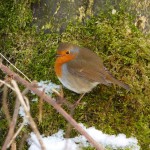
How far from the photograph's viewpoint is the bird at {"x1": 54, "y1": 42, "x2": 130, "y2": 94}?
305cm

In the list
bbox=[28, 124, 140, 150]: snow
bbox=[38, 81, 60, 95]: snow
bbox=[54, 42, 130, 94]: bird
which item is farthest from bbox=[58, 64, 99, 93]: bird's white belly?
bbox=[28, 124, 140, 150]: snow

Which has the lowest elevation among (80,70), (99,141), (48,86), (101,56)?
(99,141)

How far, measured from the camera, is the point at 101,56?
321cm

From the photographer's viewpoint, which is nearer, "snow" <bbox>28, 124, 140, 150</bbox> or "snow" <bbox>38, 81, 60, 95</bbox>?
"snow" <bbox>28, 124, 140, 150</bbox>

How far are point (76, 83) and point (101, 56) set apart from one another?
34 cm

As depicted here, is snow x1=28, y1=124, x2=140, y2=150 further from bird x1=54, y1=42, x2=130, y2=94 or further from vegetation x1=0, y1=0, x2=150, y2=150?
bird x1=54, y1=42, x2=130, y2=94

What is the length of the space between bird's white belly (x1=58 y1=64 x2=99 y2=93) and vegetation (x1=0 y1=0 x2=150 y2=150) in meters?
0.09

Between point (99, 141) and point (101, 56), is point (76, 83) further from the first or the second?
point (99, 141)

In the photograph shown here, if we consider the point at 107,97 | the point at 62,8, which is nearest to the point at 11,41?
the point at 62,8

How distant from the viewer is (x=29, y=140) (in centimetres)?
301

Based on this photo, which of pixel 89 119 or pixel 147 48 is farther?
pixel 147 48

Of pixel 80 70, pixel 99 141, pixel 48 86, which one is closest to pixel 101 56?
pixel 80 70

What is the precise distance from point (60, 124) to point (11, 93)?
57 cm

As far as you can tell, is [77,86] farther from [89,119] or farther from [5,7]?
[5,7]
